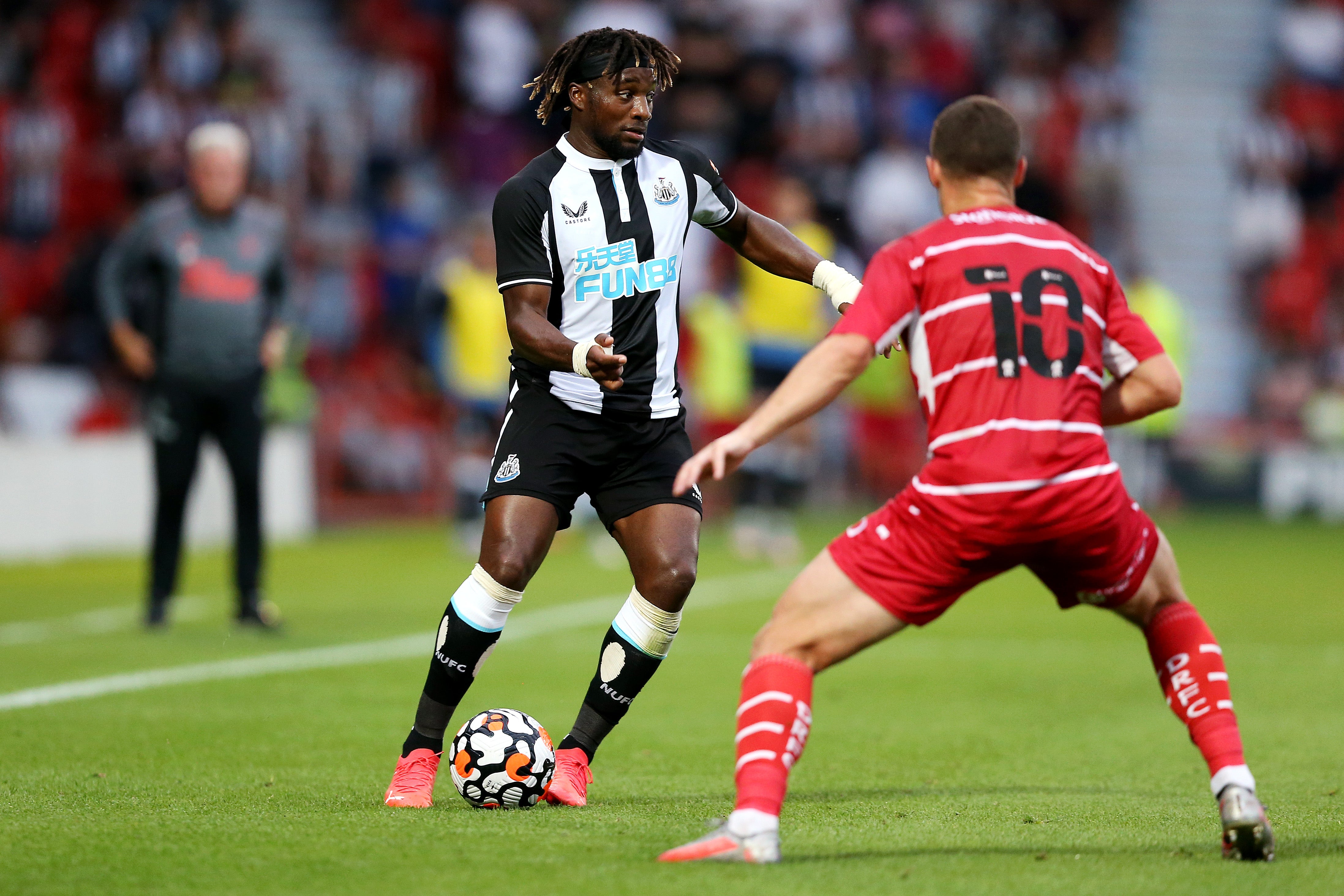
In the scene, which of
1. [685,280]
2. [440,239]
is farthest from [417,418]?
[685,280]

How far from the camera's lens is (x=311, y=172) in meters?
20.2

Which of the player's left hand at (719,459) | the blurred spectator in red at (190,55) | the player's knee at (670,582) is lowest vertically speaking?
the player's knee at (670,582)

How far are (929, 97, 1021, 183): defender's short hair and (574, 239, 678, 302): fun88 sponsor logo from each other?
1268 mm

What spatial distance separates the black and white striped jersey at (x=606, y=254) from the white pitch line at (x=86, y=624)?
5247 mm

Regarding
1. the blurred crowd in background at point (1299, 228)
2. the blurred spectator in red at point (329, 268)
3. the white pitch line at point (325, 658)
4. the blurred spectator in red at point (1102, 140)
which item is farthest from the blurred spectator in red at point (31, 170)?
the blurred crowd in background at point (1299, 228)

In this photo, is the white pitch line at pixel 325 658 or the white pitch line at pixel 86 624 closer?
the white pitch line at pixel 325 658

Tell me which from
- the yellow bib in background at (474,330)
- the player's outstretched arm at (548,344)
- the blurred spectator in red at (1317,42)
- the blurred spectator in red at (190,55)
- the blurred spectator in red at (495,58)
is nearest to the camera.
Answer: the player's outstretched arm at (548,344)

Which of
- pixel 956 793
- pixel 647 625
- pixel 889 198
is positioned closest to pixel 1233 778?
pixel 956 793

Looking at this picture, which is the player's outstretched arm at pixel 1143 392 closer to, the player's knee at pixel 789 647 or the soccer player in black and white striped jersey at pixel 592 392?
the player's knee at pixel 789 647

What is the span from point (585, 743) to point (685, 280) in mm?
15885

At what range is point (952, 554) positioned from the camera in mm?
4340

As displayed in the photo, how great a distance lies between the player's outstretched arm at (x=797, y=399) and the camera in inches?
168

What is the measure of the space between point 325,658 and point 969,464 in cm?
538

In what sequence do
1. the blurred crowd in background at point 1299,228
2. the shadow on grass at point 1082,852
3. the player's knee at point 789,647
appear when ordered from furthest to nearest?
the blurred crowd in background at point 1299,228, the shadow on grass at point 1082,852, the player's knee at point 789,647
